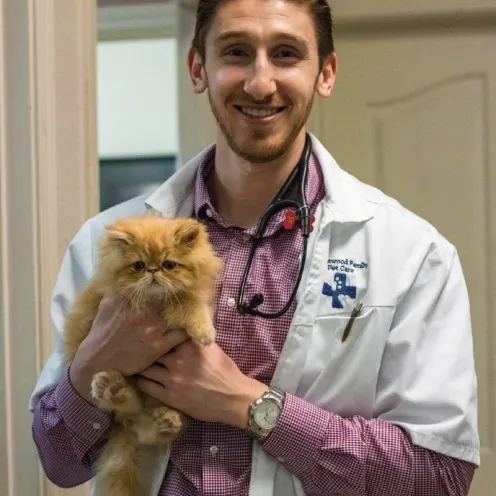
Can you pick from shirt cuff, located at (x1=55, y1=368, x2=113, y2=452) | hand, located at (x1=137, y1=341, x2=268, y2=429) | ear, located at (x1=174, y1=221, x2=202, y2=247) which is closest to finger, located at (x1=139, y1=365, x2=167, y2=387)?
hand, located at (x1=137, y1=341, x2=268, y2=429)

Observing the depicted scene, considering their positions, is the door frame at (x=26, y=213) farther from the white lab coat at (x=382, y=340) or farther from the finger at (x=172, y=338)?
the finger at (x=172, y=338)

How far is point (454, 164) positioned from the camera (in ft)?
7.77

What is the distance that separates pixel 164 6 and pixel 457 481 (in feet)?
6.85

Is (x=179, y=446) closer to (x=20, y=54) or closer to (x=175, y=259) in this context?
(x=175, y=259)

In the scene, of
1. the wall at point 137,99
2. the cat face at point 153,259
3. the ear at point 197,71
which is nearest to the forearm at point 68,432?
the cat face at point 153,259

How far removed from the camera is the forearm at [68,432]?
3.96ft

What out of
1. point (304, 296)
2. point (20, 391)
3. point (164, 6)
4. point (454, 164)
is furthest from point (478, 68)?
point (20, 391)

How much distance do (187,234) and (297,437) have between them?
1.29 ft

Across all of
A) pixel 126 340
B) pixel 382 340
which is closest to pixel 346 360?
pixel 382 340

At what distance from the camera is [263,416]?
44.3 inches

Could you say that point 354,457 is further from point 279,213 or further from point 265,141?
point 265,141

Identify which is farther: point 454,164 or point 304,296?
point 454,164

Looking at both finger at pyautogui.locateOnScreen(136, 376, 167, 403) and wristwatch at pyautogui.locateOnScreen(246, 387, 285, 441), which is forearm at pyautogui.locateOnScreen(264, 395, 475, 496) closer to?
wristwatch at pyautogui.locateOnScreen(246, 387, 285, 441)

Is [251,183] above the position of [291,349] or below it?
above
